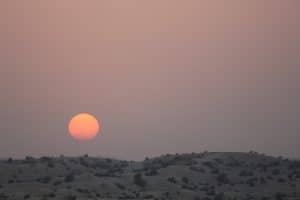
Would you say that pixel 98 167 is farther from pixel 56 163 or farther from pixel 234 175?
pixel 234 175

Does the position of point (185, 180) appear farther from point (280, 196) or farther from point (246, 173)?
point (280, 196)

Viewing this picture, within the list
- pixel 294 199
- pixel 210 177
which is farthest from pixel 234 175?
pixel 294 199

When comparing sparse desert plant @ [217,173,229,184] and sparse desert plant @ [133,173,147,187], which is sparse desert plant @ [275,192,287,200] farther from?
Result: sparse desert plant @ [217,173,229,184]

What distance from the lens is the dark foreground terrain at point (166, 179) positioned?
68375mm

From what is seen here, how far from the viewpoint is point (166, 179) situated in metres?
86.1

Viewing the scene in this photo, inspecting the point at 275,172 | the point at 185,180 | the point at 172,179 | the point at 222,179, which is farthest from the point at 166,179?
the point at 275,172

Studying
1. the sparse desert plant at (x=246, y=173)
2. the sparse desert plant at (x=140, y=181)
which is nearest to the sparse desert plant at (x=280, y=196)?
the sparse desert plant at (x=140, y=181)

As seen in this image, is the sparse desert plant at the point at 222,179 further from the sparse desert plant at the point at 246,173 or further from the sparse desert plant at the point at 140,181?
the sparse desert plant at the point at 140,181

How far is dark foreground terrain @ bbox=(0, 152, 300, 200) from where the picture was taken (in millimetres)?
68375

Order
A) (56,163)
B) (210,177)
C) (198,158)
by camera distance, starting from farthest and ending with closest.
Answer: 1. (198,158)
2. (56,163)
3. (210,177)

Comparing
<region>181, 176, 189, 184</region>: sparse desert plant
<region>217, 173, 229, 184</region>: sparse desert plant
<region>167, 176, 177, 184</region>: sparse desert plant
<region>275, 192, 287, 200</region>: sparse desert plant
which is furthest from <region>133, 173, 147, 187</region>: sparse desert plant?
<region>275, 192, 287, 200</region>: sparse desert plant

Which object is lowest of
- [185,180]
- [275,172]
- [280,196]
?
[280,196]

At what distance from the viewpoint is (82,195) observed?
63594mm

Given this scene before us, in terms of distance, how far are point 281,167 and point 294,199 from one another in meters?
49.9
